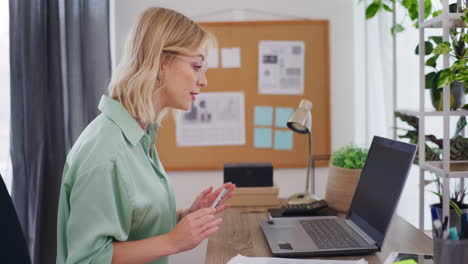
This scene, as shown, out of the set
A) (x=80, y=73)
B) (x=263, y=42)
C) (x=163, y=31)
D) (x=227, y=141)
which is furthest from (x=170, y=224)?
(x=263, y=42)

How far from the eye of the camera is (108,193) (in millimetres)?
1108

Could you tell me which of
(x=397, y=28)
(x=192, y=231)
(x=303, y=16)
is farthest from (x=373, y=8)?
(x=192, y=231)

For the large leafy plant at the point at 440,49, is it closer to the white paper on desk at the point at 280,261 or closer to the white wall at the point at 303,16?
the white wall at the point at 303,16

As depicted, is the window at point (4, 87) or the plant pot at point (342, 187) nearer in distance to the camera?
the plant pot at point (342, 187)

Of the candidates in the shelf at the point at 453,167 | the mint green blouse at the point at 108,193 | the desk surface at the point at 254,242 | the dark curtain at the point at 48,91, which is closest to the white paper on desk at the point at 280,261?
the desk surface at the point at 254,242

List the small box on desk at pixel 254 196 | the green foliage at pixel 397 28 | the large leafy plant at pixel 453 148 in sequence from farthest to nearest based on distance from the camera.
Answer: the green foliage at pixel 397 28
the small box on desk at pixel 254 196
the large leafy plant at pixel 453 148

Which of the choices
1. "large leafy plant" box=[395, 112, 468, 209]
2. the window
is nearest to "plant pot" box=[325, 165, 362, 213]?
"large leafy plant" box=[395, 112, 468, 209]

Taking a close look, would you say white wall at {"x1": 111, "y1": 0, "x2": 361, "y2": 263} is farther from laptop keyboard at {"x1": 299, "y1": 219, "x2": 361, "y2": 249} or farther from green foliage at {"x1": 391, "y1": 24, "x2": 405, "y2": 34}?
laptop keyboard at {"x1": 299, "y1": 219, "x2": 361, "y2": 249}

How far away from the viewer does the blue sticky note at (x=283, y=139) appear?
274cm

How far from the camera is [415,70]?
2662 mm

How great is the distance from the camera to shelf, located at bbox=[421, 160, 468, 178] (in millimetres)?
1559

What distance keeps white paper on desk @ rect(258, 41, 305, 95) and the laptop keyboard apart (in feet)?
4.10

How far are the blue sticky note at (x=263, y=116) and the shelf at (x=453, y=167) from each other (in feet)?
3.61

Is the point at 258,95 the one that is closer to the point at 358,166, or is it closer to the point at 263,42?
the point at 263,42
